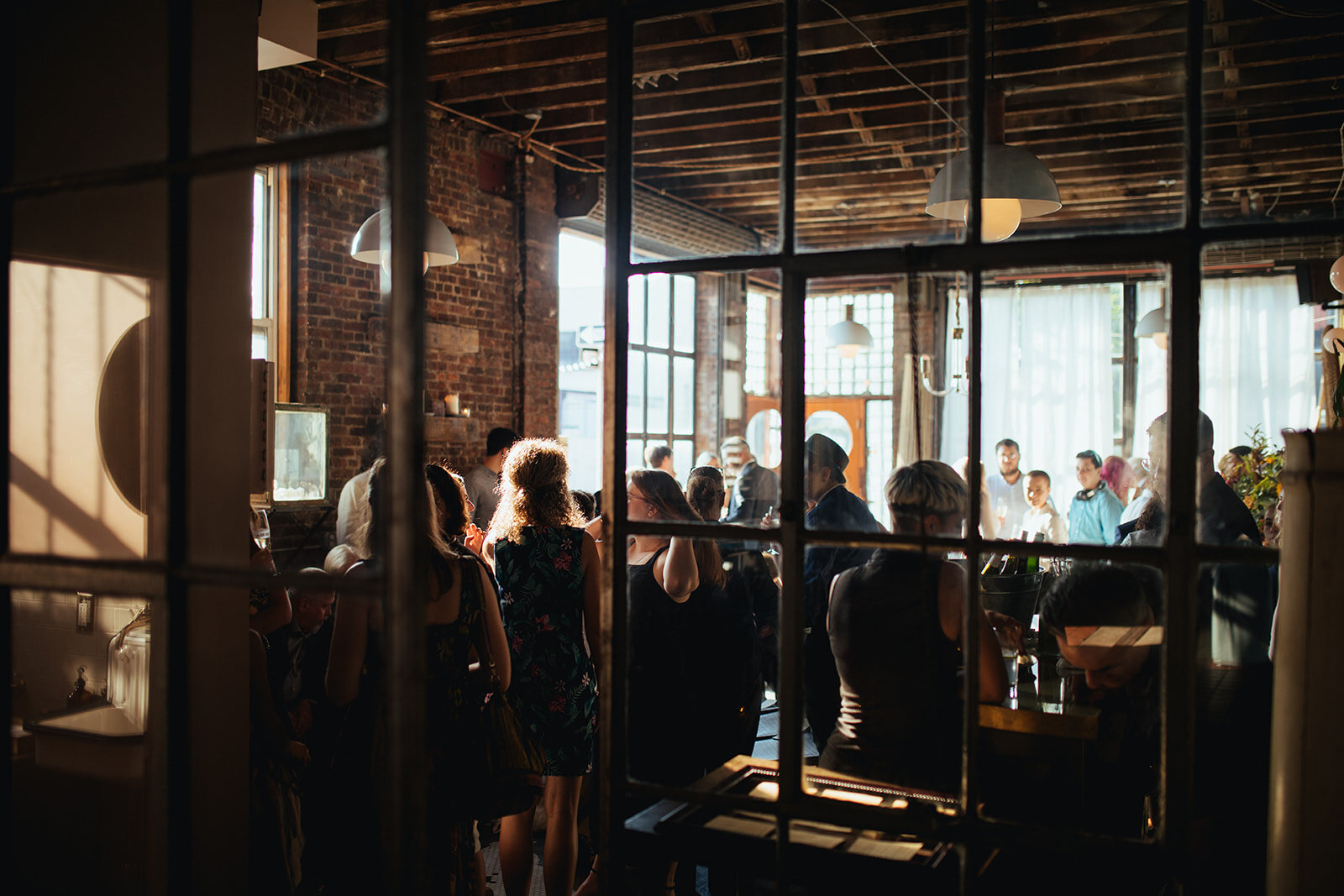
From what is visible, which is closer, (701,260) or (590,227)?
(701,260)

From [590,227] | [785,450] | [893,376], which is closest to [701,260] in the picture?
[785,450]

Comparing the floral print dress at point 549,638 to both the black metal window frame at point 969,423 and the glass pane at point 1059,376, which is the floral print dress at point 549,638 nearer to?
the black metal window frame at point 969,423

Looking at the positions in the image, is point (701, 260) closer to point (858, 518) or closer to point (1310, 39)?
point (858, 518)

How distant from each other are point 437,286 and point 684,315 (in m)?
2.87

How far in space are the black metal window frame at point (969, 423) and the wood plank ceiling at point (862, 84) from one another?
148 centimetres

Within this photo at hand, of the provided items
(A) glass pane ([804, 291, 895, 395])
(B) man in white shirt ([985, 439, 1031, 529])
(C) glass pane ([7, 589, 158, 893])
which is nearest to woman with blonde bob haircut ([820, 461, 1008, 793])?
(B) man in white shirt ([985, 439, 1031, 529])

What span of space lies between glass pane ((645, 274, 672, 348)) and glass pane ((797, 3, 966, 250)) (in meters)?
2.17

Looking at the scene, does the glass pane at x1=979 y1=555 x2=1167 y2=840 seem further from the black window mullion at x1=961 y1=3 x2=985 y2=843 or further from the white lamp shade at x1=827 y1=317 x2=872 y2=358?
the white lamp shade at x1=827 y1=317 x2=872 y2=358

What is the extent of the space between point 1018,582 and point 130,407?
1760 millimetres

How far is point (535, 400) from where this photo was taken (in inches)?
287

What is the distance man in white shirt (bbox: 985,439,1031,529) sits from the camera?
1973mm

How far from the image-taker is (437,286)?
6.53 metres

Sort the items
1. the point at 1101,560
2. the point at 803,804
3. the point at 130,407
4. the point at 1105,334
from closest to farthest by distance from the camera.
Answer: the point at 1101,560
the point at 803,804
the point at 130,407
the point at 1105,334

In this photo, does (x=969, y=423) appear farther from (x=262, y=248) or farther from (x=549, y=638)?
(x=262, y=248)
